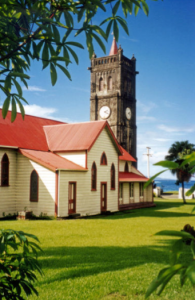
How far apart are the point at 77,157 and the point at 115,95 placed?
149 ft

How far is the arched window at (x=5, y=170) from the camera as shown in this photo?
24.1 m

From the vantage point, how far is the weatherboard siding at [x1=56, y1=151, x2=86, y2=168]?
26.8 metres

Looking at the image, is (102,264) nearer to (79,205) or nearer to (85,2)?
(85,2)

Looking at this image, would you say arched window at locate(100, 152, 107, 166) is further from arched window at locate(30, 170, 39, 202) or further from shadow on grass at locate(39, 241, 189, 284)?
shadow on grass at locate(39, 241, 189, 284)

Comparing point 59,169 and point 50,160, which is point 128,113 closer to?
point 50,160

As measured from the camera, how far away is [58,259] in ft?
33.0

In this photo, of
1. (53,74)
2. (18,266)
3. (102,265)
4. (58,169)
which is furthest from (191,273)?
(58,169)

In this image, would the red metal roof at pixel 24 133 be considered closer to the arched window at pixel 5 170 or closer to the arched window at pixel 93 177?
the arched window at pixel 5 170

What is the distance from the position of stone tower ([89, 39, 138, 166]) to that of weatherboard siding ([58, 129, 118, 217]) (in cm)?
3890

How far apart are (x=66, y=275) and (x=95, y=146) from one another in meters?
20.0

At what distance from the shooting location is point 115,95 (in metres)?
70.4

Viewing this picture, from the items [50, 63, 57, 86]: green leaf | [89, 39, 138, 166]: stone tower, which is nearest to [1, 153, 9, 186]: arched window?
[50, 63, 57, 86]: green leaf

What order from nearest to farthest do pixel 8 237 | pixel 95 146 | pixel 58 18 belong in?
pixel 8 237 → pixel 58 18 → pixel 95 146

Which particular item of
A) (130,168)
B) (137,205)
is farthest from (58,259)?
(130,168)
